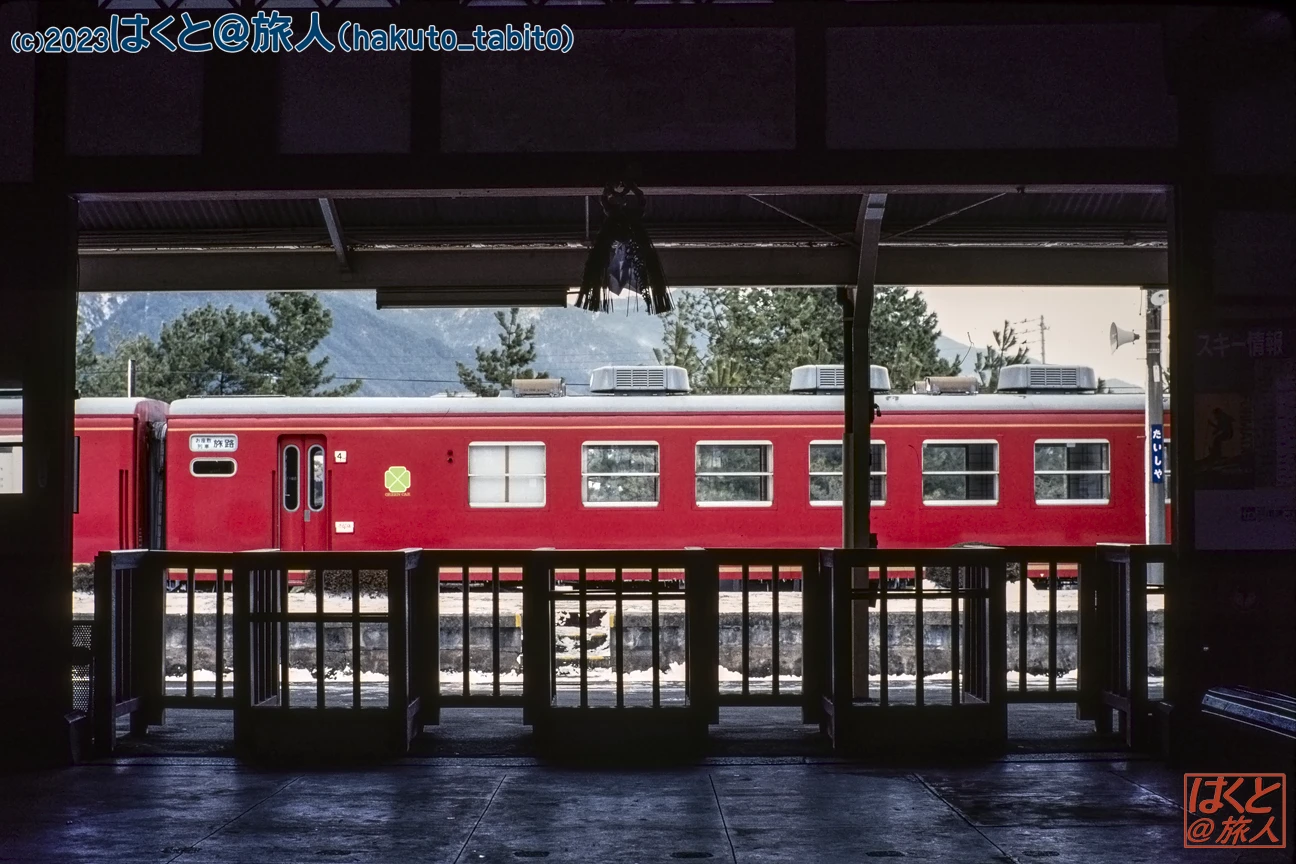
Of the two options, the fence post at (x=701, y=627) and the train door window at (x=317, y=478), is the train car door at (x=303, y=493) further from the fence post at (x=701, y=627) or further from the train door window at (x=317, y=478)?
the fence post at (x=701, y=627)

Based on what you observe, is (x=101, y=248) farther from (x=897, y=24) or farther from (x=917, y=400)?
(x=917, y=400)

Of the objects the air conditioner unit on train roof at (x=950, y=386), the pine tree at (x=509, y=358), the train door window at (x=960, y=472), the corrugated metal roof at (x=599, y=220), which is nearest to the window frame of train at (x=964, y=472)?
the train door window at (x=960, y=472)

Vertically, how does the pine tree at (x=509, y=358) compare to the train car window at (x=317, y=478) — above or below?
above

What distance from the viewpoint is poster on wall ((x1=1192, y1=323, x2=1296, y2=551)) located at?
677cm

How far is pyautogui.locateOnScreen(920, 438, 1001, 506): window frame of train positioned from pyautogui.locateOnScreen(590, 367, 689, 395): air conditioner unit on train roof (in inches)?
142

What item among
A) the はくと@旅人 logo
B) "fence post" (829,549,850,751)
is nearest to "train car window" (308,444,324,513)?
"fence post" (829,549,850,751)

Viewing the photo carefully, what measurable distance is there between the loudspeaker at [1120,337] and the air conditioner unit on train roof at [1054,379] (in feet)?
2.97

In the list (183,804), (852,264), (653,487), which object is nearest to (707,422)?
(653,487)

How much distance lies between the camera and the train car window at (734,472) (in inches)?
684

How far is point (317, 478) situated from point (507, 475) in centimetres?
276

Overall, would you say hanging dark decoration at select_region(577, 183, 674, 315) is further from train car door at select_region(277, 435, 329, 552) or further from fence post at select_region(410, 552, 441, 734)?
train car door at select_region(277, 435, 329, 552)

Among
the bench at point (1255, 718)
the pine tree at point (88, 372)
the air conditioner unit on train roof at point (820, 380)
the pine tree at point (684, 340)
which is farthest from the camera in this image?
the pine tree at point (88, 372)

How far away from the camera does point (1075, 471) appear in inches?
697

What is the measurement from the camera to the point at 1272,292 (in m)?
6.84
